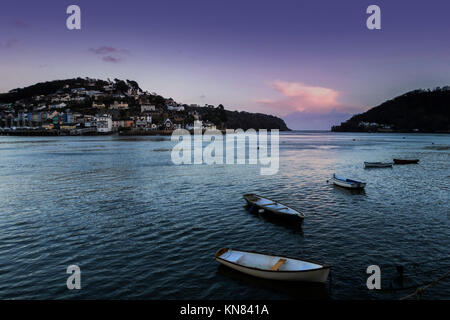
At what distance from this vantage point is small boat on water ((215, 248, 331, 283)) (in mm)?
14953

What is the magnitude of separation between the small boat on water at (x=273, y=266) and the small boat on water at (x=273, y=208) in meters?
8.40

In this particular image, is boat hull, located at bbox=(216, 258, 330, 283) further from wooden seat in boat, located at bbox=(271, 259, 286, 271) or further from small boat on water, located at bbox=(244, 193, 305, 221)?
small boat on water, located at bbox=(244, 193, 305, 221)

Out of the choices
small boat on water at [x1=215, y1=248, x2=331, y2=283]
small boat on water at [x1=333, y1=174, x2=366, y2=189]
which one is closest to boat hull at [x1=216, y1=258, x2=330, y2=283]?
small boat on water at [x1=215, y1=248, x2=331, y2=283]

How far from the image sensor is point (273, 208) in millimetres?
27016

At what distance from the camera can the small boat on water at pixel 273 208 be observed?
24.7 m

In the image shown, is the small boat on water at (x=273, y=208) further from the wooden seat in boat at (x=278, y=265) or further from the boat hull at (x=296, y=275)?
→ the boat hull at (x=296, y=275)

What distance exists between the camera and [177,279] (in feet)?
52.2

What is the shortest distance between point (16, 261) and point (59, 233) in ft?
15.9

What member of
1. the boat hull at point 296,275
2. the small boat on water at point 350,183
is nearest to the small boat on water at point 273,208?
the boat hull at point 296,275

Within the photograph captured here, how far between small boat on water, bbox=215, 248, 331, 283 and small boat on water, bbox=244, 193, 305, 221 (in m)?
8.40

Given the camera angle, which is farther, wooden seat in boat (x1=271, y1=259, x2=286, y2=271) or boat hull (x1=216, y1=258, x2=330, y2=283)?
wooden seat in boat (x1=271, y1=259, x2=286, y2=271)

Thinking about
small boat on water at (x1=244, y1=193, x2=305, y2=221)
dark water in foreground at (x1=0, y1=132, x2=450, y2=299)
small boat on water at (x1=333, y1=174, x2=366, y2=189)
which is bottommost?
dark water in foreground at (x1=0, y1=132, x2=450, y2=299)
